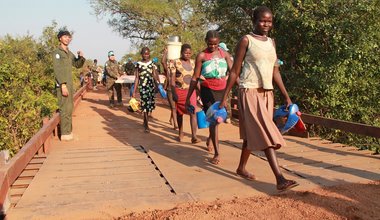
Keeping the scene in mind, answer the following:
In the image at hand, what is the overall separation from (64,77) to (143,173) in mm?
2972

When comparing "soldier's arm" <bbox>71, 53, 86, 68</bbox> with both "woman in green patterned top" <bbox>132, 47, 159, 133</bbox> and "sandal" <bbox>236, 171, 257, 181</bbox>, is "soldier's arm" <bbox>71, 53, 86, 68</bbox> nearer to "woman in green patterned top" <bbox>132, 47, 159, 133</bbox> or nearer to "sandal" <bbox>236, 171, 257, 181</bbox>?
"woman in green patterned top" <bbox>132, 47, 159, 133</bbox>

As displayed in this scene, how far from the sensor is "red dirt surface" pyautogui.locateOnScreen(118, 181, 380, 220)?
3.26 m

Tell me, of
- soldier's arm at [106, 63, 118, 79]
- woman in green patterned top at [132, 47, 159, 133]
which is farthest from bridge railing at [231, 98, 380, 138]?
soldier's arm at [106, 63, 118, 79]

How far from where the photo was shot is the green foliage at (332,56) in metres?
8.06

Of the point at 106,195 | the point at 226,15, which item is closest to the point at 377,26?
the point at 226,15

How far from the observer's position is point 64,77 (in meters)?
6.90

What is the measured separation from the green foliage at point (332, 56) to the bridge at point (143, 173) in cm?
202

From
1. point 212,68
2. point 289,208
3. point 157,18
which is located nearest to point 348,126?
point 212,68

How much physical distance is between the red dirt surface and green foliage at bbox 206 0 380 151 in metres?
5.00

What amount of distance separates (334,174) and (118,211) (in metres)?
2.54

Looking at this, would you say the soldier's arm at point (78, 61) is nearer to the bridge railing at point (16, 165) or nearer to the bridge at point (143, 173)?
the bridge at point (143, 173)

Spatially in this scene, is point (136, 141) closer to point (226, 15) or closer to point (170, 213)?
point (170, 213)

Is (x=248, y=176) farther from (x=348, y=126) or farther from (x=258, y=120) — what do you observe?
(x=348, y=126)

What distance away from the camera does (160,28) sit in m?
24.3
